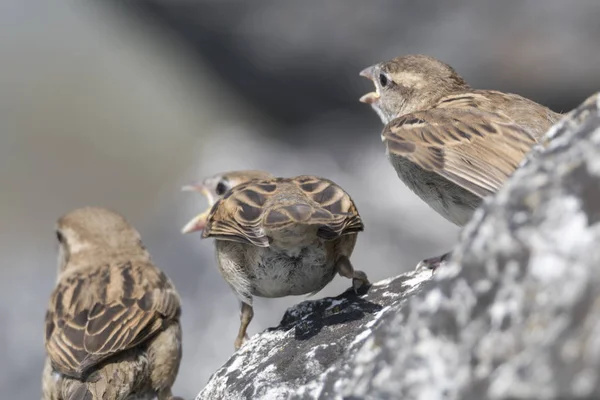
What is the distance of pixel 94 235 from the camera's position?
763cm

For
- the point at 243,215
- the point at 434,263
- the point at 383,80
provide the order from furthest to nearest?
the point at 383,80 < the point at 434,263 < the point at 243,215

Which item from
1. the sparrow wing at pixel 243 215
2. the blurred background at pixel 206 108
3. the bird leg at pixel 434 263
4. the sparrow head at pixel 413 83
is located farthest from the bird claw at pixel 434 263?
the blurred background at pixel 206 108

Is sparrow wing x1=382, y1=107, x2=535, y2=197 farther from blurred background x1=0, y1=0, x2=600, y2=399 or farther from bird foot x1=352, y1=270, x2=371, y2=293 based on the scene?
blurred background x1=0, y1=0, x2=600, y2=399

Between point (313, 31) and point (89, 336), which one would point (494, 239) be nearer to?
point (89, 336)

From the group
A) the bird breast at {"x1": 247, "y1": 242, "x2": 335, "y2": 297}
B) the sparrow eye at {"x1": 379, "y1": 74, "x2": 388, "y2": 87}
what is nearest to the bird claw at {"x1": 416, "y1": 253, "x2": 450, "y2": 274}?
the bird breast at {"x1": 247, "y1": 242, "x2": 335, "y2": 297}

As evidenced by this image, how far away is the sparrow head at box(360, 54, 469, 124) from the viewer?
6137 millimetres

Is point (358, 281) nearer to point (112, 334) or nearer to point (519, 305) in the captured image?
point (112, 334)

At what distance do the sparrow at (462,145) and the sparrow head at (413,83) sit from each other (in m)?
0.12

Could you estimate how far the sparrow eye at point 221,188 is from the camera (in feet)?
23.2

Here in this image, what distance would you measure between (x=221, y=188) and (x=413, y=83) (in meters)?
1.74

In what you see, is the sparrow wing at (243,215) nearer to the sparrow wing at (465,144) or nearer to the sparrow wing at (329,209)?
the sparrow wing at (329,209)

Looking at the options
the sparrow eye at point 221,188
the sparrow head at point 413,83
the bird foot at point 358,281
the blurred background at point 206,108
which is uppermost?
the blurred background at point 206,108

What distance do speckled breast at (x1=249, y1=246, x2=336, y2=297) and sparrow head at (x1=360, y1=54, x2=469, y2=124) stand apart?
1469 millimetres

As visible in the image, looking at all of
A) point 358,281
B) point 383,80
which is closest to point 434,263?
point 358,281
